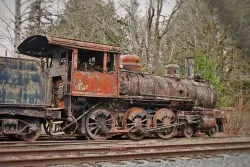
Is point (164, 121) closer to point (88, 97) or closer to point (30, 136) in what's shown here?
point (88, 97)

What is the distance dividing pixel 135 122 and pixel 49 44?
3868 millimetres

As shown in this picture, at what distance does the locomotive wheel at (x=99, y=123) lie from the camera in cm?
1035

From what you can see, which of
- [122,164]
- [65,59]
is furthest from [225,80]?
[122,164]

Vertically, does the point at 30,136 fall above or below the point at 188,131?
above

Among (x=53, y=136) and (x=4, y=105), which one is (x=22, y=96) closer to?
(x=4, y=105)

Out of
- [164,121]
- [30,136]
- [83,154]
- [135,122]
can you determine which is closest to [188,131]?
[164,121]

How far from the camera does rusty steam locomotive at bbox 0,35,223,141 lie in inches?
366

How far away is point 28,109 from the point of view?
9.27 meters

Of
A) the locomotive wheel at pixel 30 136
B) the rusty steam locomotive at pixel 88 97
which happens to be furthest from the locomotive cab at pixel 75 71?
the locomotive wheel at pixel 30 136

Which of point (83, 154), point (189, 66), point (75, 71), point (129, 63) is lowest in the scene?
point (83, 154)

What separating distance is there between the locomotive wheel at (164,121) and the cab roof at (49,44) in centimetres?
273

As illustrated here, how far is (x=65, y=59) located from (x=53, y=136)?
2604 mm

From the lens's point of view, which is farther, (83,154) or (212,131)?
(212,131)

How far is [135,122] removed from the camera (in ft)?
36.4
